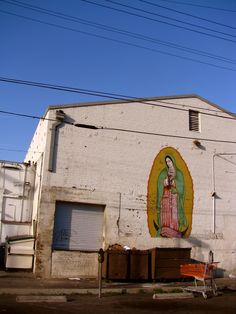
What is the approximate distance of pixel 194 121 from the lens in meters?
21.8

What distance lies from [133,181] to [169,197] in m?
1.99

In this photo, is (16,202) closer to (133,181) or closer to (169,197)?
(133,181)

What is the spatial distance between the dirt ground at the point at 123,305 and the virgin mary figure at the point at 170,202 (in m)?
5.98

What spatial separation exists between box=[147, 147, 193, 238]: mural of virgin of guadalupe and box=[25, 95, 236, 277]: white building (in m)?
0.05

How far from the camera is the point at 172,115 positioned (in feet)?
69.1

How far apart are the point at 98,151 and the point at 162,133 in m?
3.49

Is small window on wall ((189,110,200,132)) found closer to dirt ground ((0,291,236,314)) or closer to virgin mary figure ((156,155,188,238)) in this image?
virgin mary figure ((156,155,188,238))

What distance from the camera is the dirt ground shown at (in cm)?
1070

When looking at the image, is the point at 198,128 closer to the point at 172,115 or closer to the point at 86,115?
the point at 172,115

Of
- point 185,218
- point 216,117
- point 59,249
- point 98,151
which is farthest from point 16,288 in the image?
point 216,117

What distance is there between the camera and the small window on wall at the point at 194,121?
2164 cm

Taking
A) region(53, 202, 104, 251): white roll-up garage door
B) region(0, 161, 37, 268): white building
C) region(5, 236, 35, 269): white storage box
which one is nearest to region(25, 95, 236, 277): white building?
region(53, 202, 104, 251): white roll-up garage door

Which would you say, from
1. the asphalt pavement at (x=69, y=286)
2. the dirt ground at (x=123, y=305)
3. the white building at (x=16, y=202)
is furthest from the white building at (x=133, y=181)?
the dirt ground at (x=123, y=305)

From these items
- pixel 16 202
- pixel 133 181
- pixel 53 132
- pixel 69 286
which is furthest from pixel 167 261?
pixel 16 202
